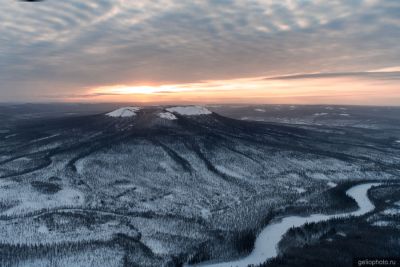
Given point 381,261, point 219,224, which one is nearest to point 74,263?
point 219,224

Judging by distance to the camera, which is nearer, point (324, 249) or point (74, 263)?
point (74, 263)

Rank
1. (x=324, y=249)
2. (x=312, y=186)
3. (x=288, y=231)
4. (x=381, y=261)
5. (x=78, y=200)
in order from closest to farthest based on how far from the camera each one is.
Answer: (x=381, y=261) < (x=324, y=249) < (x=288, y=231) < (x=78, y=200) < (x=312, y=186)

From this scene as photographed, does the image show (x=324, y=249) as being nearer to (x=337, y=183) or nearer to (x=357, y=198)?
(x=357, y=198)

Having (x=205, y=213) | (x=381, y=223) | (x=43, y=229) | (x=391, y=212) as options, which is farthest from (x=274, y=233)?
(x=43, y=229)

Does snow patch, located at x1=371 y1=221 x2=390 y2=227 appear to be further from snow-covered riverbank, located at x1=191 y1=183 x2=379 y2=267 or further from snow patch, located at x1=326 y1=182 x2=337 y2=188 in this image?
snow patch, located at x1=326 y1=182 x2=337 y2=188

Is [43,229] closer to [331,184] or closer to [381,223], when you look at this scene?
[381,223]

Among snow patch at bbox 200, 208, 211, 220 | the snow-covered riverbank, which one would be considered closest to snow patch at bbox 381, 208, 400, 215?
the snow-covered riverbank

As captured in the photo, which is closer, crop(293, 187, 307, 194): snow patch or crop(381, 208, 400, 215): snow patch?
crop(381, 208, 400, 215): snow patch

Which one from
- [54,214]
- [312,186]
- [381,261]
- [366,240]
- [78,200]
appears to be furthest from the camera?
[312,186]

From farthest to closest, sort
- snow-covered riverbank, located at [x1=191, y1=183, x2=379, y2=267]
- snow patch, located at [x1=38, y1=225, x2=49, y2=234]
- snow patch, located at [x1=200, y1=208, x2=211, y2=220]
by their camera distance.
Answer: snow patch, located at [x1=200, y1=208, x2=211, y2=220] → snow patch, located at [x1=38, y1=225, x2=49, y2=234] → snow-covered riverbank, located at [x1=191, y1=183, x2=379, y2=267]
